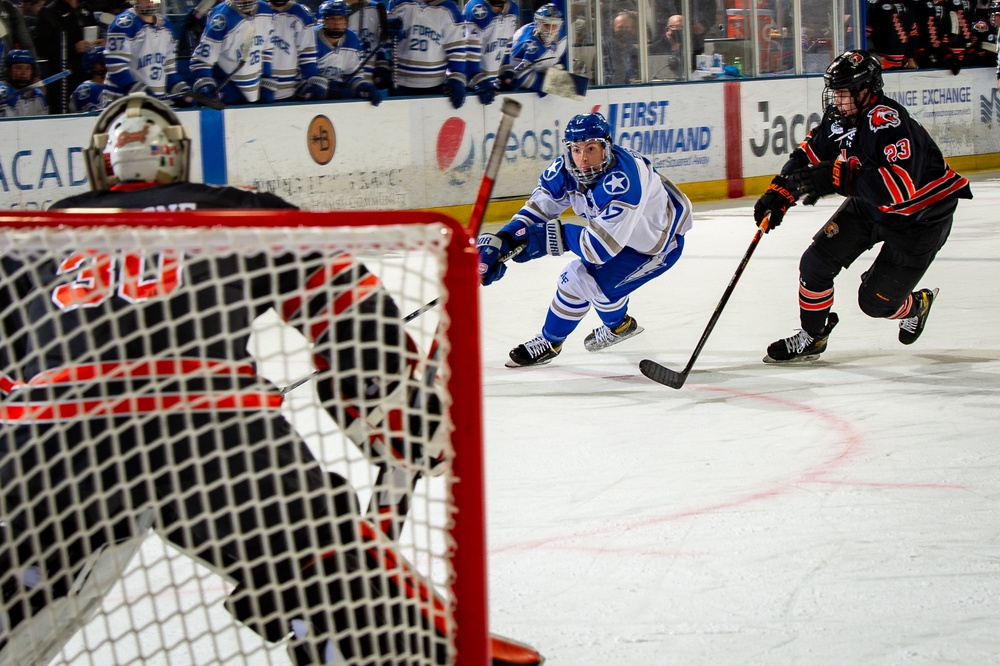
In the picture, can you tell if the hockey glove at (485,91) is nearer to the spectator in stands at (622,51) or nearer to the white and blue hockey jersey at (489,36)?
the white and blue hockey jersey at (489,36)

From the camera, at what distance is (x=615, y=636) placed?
2.12m

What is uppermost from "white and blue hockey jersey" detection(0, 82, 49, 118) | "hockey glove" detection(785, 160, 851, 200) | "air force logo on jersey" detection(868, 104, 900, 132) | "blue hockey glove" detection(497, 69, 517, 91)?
"blue hockey glove" detection(497, 69, 517, 91)

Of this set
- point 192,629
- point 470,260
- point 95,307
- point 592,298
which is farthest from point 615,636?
point 592,298

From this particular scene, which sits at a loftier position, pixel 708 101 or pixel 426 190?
pixel 708 101

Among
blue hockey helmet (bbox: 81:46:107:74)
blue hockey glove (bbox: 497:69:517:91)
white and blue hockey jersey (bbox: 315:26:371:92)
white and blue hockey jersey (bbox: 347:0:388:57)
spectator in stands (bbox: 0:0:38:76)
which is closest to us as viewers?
spectator in stands (bbox: 0:0:38:76)

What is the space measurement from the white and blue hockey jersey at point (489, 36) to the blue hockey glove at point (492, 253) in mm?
4549

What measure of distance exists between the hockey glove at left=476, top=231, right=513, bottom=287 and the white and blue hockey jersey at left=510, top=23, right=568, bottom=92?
188 inches

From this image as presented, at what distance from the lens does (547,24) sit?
913cm

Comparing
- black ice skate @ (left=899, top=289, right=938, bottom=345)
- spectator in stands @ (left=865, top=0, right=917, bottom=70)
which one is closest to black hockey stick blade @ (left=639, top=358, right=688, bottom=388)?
black ice skate @ (left=899, top=289, right=938, bottom=345)

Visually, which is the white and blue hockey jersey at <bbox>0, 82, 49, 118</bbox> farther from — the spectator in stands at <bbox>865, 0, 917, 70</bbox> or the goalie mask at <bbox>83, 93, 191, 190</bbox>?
the spectator in stands at <bbox>865, 0, 917, 70</bbox>

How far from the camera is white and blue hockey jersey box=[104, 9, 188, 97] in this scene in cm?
734

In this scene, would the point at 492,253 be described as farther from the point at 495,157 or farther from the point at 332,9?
the point at 332,9

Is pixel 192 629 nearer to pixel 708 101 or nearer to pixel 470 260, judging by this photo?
pixel 470 260

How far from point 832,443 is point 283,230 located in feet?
7.34
